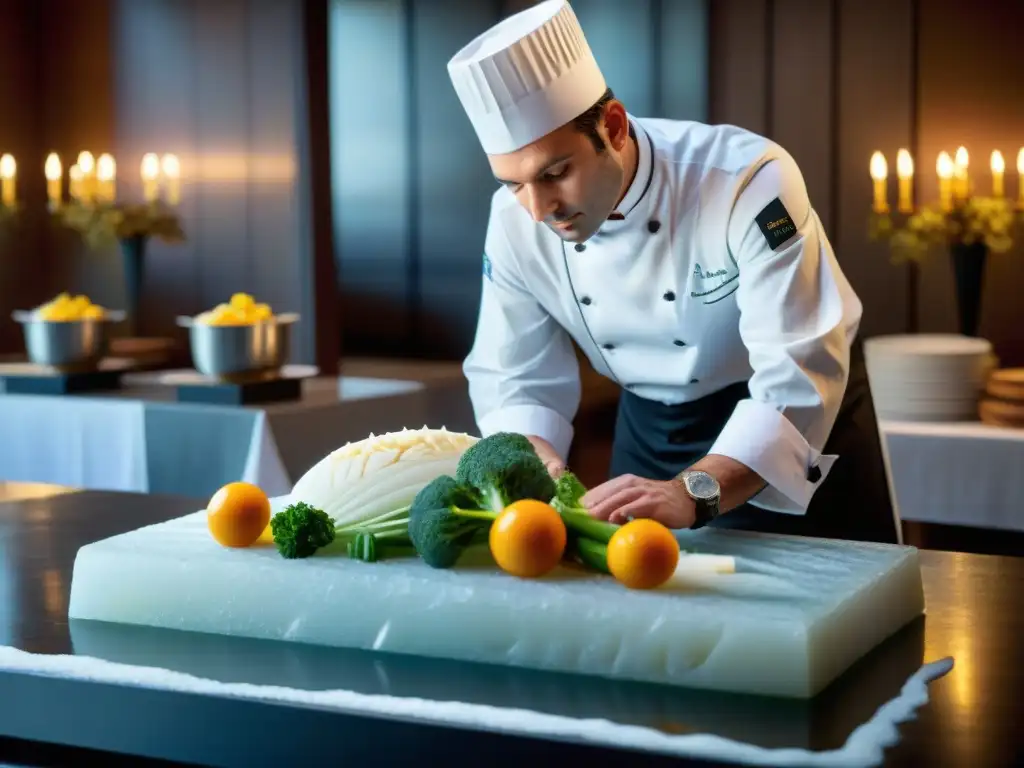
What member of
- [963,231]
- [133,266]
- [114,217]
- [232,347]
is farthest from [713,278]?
[133,266]

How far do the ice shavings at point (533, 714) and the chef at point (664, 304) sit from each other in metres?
0.41

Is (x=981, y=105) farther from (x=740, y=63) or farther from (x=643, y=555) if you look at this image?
(x=643, y=555)

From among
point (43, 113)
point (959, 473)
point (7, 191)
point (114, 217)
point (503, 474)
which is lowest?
point (959, 473)

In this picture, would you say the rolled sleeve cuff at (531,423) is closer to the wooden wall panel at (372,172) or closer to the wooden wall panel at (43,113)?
the wooden wall panel at (43,113)

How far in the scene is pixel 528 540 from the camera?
4.61 feet

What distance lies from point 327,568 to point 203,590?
0.14 metres

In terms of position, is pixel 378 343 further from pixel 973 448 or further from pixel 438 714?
pixel 438 714

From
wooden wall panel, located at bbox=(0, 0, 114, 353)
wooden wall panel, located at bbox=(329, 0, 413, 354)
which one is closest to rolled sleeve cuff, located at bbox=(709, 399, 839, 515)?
wooden wall panel, located at bbox=(0, 0, 114, 353)

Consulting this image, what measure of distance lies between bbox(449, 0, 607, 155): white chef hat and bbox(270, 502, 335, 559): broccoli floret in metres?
0.58

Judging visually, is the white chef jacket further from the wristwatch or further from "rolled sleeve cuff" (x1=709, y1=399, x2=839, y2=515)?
the wristwatch

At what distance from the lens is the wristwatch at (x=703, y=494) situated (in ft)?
5.57

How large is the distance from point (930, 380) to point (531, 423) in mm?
2007

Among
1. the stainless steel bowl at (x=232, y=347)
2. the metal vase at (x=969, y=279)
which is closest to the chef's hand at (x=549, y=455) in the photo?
the stainless steel bowl at (x=232, y=347)

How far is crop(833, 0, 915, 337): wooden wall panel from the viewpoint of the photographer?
18.4 feet
